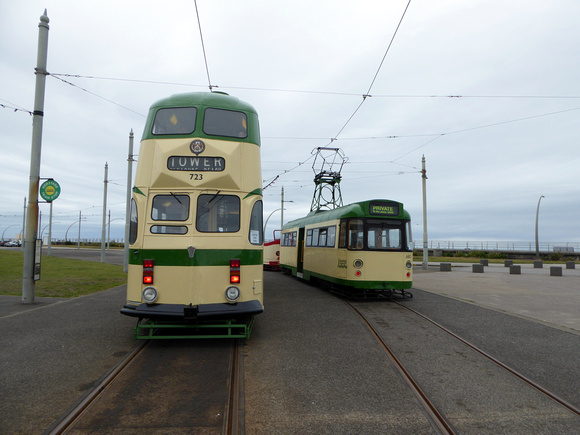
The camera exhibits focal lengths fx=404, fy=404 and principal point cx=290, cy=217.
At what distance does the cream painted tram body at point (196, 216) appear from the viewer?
638 cm

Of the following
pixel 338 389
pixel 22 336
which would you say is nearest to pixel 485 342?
pixel 338 389

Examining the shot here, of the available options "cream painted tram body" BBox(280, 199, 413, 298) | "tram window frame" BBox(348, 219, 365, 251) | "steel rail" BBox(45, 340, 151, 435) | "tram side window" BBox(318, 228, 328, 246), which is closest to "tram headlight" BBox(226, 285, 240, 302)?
"steel rail" BBox(45, 340, 151, 435)

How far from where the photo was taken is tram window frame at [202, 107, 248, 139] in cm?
694

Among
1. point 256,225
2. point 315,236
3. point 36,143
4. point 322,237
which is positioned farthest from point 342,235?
point 36,143

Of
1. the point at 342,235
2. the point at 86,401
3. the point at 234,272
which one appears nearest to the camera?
the point at 86,401

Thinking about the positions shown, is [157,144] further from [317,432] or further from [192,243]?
[317,432]

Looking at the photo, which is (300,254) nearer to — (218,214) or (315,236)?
(315,236)

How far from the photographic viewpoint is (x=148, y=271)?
639cm

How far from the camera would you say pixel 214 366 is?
18.2 feet

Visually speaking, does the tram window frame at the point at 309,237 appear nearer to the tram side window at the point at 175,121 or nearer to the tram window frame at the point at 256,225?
the tram window frame at the point at 256,225

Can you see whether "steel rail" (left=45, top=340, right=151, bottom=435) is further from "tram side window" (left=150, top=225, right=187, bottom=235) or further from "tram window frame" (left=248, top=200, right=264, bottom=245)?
"tram window frame" (left=248, top=200, right=264, bottom=245)

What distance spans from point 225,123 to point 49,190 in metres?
7.28

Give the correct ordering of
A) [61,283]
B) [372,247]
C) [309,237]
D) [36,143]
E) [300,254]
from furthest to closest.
→ [300,254], [309,237], [61,283], [372,247], [36,143]

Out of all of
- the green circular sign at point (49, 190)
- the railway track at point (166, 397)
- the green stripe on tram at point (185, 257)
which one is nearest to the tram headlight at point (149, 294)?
the green stripe on tram at point (185, 257)
